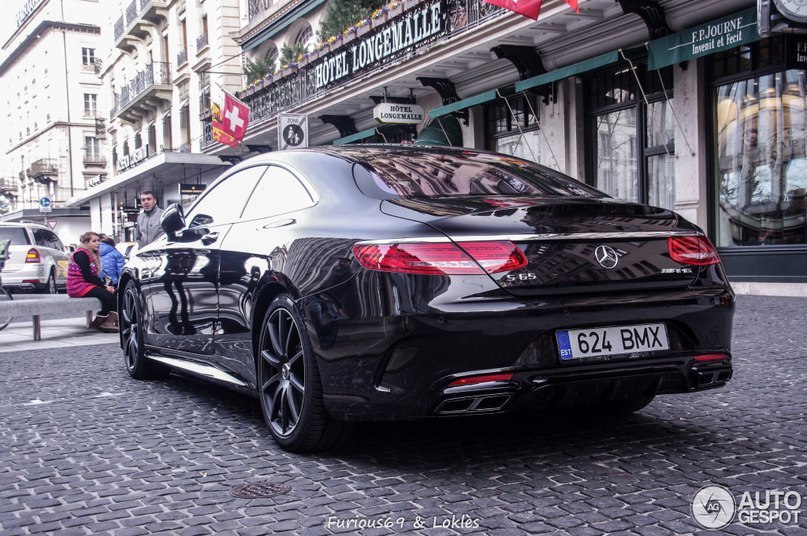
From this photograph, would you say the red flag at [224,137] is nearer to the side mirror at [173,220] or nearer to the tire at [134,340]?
the tire at [134,340]

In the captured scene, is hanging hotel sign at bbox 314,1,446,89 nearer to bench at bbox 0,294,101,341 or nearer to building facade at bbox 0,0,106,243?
bench at bbox 0,294,101,341

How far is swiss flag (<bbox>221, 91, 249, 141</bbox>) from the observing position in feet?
74.8

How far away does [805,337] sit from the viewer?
7.60 m

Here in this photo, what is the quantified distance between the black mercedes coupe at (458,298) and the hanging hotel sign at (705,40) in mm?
8272

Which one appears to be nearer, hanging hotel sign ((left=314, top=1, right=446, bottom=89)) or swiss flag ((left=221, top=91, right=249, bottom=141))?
hanging hotel sign ((left=314, top=1, right=446, bottom=89))

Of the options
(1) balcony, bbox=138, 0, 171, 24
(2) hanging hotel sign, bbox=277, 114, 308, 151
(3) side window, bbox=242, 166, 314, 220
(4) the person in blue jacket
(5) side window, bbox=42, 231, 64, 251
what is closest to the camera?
(3) side window, bbox=242, 166, 314, 220

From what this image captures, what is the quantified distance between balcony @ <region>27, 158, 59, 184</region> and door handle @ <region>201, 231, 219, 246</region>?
7345 centimetres

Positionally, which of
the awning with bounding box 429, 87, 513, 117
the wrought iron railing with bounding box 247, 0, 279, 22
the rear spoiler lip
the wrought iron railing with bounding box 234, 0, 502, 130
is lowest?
the rear spoiler lip

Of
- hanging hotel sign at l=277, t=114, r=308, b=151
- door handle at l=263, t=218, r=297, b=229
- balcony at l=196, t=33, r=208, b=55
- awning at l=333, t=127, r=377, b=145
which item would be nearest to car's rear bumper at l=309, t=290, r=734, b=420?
door handle at l=263, t=218, r=297, b=229

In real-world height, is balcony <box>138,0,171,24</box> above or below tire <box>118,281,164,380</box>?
above

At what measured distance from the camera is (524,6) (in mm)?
12891

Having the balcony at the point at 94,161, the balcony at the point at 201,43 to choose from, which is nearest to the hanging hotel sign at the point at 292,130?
the balcony at the point at 201,43

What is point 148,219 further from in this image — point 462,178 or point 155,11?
point 155,11

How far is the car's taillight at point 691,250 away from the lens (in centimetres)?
371
